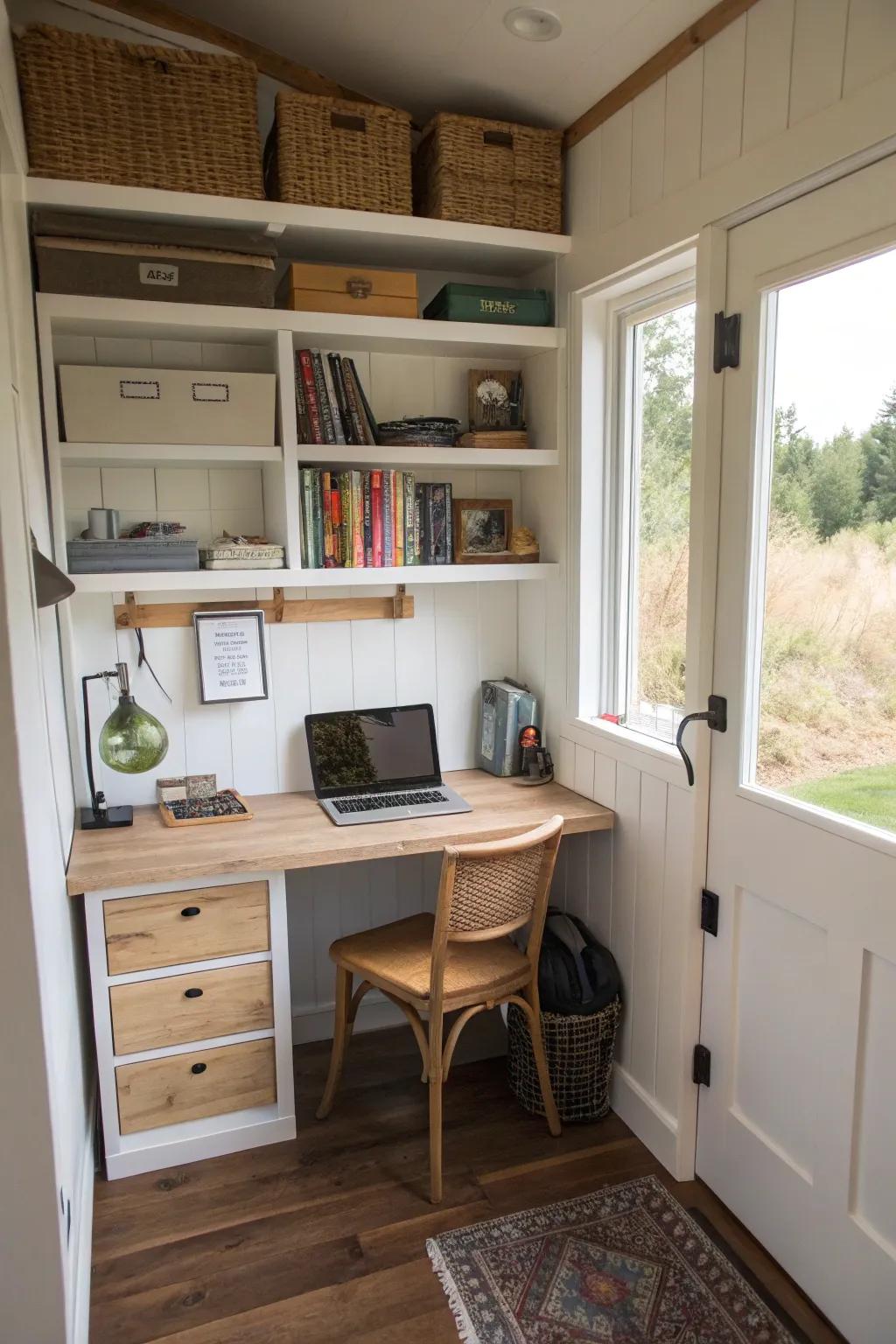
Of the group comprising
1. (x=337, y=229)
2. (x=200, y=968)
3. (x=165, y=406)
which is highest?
(x=337, y=229)

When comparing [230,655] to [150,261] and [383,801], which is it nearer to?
[383,801]

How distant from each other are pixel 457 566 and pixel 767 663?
965 mm

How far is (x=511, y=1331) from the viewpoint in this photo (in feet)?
5.91

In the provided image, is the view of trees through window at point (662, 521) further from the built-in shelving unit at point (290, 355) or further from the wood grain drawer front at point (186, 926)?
the wood grain drawer front at point (186, 926)

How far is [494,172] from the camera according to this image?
241cm

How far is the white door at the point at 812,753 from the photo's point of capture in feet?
5.35

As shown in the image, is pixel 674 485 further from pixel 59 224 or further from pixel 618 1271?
pixel 618 1271

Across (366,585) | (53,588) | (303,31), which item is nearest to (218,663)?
(366,585)

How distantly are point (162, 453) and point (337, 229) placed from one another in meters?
0.72

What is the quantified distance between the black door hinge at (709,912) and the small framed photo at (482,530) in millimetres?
1106

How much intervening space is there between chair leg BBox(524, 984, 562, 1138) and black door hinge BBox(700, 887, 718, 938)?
1.55 ft

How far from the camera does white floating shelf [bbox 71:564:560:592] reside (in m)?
2.26

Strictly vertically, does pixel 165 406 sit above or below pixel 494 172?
below

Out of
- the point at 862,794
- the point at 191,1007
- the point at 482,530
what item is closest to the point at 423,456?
the point at 482,530
